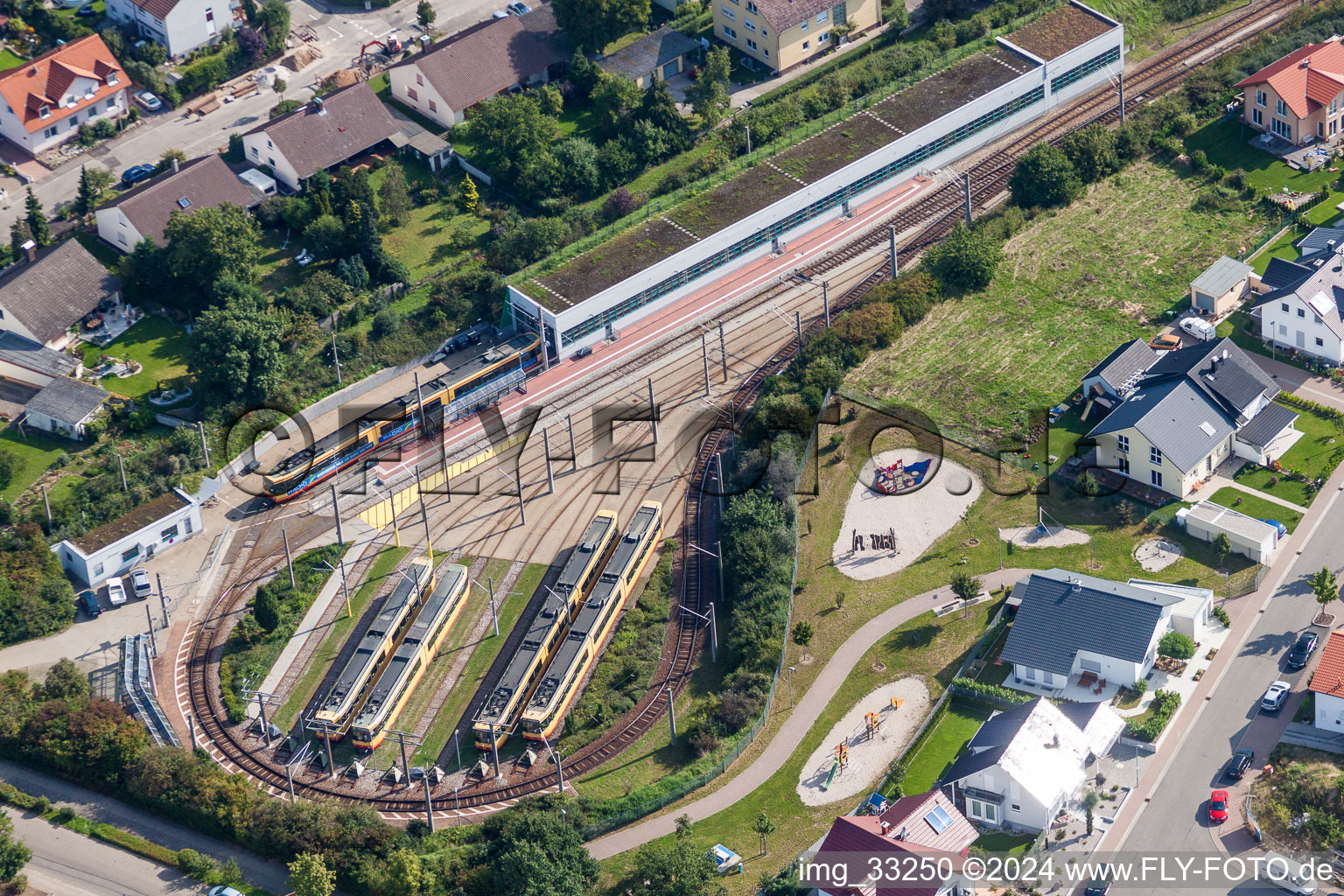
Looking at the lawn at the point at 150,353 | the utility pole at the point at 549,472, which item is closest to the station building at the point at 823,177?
the utility pole at the point at 549,472

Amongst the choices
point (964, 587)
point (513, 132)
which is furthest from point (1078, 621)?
point (513, 132)

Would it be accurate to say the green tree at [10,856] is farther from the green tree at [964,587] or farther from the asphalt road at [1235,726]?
the asphalt road at [1235,726]

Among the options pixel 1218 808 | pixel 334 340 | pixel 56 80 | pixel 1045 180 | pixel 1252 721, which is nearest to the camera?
pixel 1218 808

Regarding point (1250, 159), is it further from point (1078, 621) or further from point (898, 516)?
point (1078, 621)

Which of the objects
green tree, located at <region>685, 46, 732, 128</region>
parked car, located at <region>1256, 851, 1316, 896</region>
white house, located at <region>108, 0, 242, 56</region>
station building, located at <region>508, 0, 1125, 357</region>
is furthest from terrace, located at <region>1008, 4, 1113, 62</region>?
parked car, located at <region>1256, 851, 1316, 896</region>

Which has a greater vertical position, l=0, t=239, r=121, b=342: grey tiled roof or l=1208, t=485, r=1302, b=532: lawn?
l=0, t=239, r=121, b=342: grey tiled roof

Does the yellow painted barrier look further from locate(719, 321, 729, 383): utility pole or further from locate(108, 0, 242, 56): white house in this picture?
locate(108, 0, 242, 56): white house
